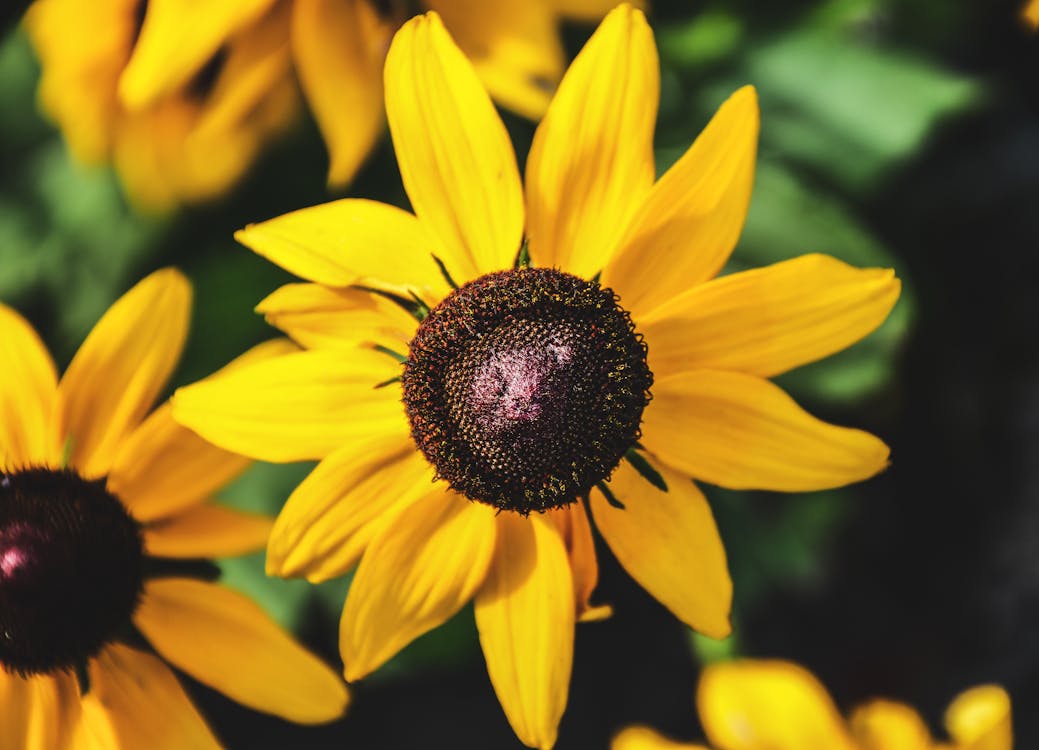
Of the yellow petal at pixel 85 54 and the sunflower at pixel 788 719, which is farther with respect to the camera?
the sunflower at pixel 788 719

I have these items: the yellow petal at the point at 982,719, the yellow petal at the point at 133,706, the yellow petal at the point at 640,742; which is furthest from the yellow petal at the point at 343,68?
the yellow petal at the point at 982,719

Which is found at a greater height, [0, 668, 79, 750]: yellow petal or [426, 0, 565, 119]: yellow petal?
[426, 0, 565, 119]: yellow petal

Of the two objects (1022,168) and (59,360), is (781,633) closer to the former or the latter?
(1022,168)

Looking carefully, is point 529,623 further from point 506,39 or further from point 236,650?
point 506,39

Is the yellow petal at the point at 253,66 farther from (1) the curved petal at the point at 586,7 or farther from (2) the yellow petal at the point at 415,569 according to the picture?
(2) the yellow petal at the point at 415,569

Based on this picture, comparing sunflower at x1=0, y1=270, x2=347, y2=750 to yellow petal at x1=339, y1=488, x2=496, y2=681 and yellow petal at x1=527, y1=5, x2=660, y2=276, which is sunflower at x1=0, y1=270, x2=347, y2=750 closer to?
yellow petal at x1=339, y1=488, x2=496, y2=681

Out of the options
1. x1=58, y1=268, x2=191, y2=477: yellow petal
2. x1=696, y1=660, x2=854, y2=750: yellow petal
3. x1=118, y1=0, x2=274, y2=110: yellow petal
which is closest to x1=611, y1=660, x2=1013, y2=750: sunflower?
x1=696, y1=660, x2=854, y2=750: yellow petal
